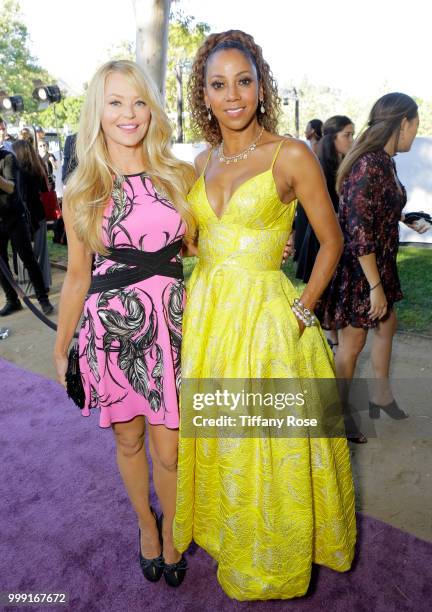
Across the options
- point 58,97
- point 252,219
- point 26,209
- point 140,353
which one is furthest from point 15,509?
point 58,97

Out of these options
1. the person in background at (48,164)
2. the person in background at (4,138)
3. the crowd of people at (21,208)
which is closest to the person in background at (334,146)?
the crowd of people at (21,208)

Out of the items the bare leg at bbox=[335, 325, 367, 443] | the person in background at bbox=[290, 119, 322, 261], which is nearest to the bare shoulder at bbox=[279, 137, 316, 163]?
the bare leg at bbox=[335, 325, 367, 443]

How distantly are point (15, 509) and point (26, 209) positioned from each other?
166 inches

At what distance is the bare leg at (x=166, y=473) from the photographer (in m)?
2.01

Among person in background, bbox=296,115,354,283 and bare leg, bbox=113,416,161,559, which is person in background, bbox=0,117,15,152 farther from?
bare leg, bbox=113,416,161,559

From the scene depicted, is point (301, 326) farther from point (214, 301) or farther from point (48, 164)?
point (48, 164)

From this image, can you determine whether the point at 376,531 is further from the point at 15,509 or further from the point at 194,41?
the point at 194,41

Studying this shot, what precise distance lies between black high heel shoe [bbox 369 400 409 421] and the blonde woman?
69.9 inches

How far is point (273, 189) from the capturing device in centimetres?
181

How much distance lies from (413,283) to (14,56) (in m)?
40.8

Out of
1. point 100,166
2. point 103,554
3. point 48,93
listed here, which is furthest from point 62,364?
point 48,93

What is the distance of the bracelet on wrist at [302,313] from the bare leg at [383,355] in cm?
128

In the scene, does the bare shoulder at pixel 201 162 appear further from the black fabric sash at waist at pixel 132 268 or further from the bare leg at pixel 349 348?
the bare leg at pixel 349 348

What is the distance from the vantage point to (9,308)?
607 centimetres
